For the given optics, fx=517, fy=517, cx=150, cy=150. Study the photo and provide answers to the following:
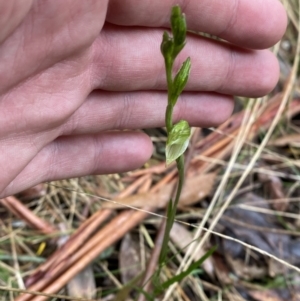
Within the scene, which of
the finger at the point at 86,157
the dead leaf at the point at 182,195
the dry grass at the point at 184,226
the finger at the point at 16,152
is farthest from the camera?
the dead leaf at the point at 182,195

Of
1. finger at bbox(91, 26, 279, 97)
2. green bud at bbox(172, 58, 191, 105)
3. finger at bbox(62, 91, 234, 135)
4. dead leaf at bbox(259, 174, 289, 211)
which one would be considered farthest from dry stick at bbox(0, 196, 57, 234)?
green bud at bbox(172, 58, 191, 105)

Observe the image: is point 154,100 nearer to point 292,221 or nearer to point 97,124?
point 97,124

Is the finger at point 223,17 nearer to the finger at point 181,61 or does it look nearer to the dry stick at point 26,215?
the finger at point 181,61

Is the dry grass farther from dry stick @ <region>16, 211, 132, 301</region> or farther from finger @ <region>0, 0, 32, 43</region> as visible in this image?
finger @ <region>0, 0, 32, 43</region>

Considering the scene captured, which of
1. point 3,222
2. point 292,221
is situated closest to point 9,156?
point 3,222

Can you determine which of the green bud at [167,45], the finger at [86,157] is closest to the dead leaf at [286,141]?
the finger at [86,157]
